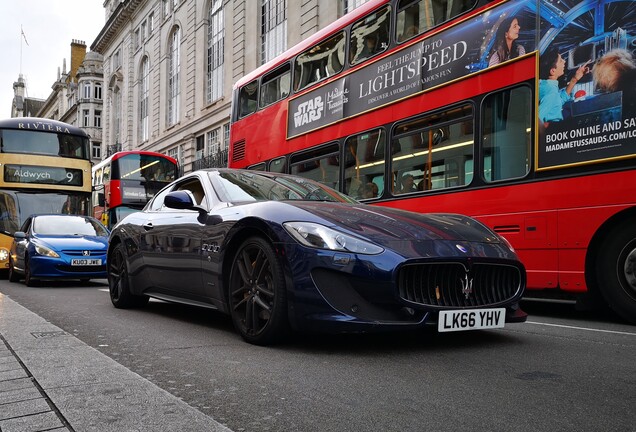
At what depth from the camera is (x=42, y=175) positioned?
15828mm

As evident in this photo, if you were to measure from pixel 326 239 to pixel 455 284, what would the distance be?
0.85m

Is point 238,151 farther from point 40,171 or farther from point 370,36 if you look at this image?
point 40,171

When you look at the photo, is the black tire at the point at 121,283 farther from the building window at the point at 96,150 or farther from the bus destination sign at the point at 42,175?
the building window at the point at 96,150

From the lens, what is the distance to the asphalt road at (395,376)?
2.53 meters

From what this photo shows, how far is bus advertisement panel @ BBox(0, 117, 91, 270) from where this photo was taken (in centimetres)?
1501

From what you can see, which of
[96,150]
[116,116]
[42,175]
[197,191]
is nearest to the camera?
[197,191]

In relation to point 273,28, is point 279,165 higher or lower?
lower

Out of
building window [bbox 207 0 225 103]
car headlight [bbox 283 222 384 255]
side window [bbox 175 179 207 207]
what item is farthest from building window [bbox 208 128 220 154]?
car headlight [bbox 283 222 384 255]

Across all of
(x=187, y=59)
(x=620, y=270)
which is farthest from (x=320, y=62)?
(x=187, y=59)

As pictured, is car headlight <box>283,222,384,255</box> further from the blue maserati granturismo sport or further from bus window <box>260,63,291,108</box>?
bus window <box>260,63,291,108</box>

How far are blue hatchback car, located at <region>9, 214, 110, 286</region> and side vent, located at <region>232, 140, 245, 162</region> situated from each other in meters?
2.91

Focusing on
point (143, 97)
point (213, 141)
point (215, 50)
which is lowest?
point (213, 141)

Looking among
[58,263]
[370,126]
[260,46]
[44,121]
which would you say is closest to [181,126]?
[260,46]

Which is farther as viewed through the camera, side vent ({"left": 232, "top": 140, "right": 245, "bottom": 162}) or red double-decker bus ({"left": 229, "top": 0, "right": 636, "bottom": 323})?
side vent ({"left": 232, "top": 140, "right": 245, "bottom": 162})
